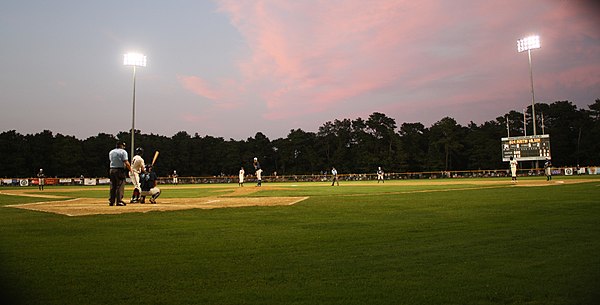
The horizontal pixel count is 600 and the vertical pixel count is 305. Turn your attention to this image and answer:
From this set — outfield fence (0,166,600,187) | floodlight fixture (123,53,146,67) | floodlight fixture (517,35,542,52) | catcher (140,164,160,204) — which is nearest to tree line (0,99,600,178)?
outfield fence (0,166,600,187)

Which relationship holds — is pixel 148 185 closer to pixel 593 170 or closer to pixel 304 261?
pixel 304 261

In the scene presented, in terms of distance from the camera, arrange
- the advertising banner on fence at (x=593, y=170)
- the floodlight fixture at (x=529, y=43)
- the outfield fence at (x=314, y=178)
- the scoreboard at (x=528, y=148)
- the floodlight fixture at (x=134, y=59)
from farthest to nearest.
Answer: the outfield fence at (x=314, y=178) → the advertising banner on fence at (x=593, y=170) → the floodlight fixture at (x=529, y=43) → the scoreboard at (x=528, y=148) → the floodlight fixture at (x=134, y=59)

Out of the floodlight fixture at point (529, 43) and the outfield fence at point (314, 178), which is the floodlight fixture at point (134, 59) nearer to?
the floodlight fixture at point (529, 43)

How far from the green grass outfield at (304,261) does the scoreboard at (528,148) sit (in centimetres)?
3267

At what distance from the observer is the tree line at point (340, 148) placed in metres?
89.4

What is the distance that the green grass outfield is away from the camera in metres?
3.85

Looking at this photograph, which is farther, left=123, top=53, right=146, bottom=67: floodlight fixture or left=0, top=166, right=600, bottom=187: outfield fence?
left=0, top=166, right=600, bottom=187: outfield fence

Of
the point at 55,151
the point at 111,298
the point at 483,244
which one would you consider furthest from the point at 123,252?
the point at 55,151

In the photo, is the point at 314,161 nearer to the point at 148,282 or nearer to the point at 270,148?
the point at 270,148

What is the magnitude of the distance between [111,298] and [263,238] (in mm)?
3330

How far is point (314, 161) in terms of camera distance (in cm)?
10794

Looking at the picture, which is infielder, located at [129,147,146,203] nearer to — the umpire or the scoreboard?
the umpire

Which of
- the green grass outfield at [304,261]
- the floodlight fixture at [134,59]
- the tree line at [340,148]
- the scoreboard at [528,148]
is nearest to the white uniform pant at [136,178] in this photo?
the green grass outfield at [304,261]

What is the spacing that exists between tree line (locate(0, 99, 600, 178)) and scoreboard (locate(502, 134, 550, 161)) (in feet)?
137
